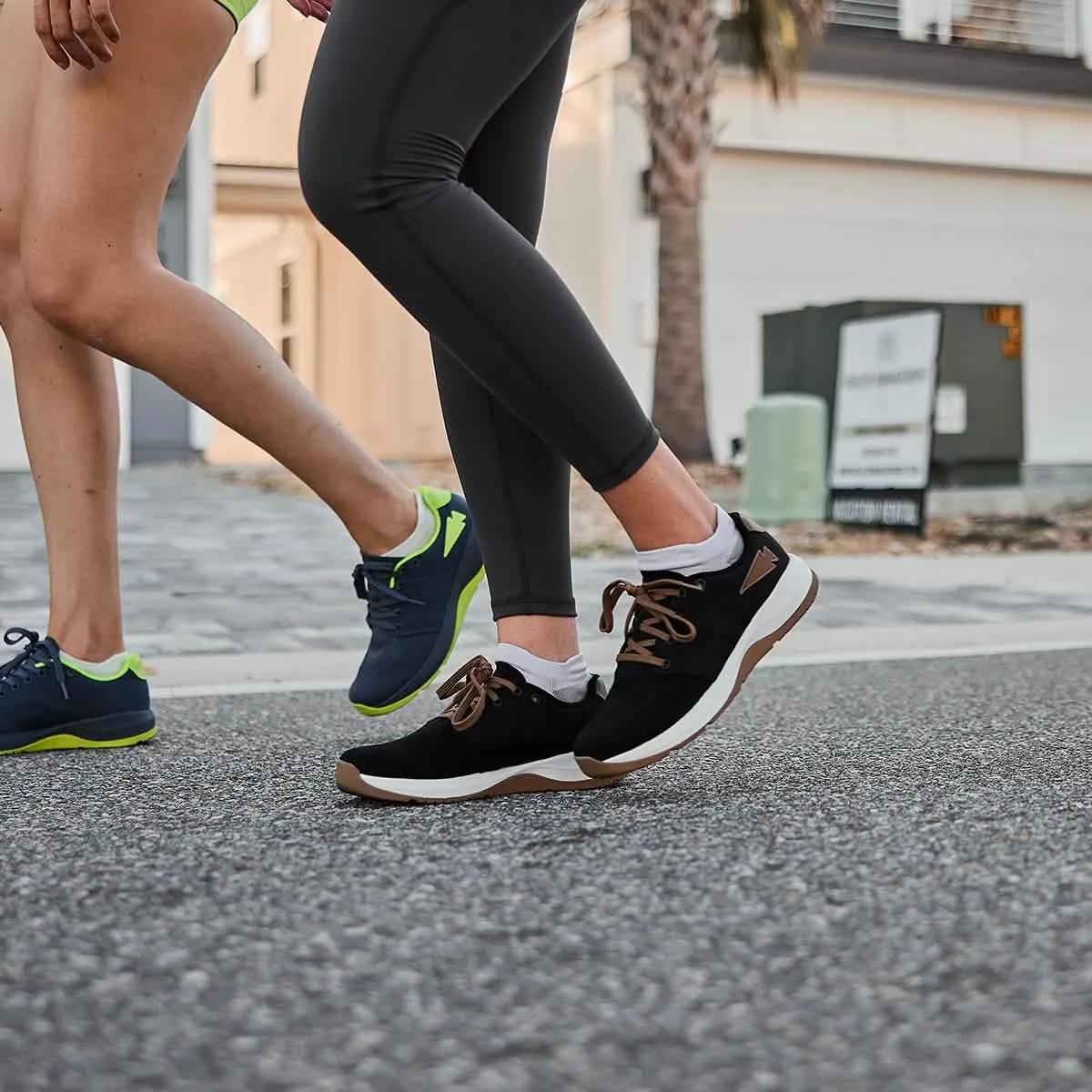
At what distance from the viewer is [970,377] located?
8.84 metres

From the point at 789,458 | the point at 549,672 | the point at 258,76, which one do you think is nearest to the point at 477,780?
the point at 549,672

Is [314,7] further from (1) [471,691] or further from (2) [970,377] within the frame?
(2) [970,377]

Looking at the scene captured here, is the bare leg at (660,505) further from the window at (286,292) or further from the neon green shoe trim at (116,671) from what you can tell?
the window at (286,292)

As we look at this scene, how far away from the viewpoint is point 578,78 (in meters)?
16.1

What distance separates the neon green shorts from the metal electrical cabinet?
21.5 ft

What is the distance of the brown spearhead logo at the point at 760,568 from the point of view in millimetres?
1758

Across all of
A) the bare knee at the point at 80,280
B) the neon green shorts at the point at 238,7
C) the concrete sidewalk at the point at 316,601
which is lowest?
the concrete sidewalk at the point at 316,601

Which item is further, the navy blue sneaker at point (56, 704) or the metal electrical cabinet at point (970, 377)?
the metal electrical cabinet at point (970, 377)

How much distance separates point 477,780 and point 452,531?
1.78 ft

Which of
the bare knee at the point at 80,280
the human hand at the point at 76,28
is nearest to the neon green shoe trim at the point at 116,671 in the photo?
the bare knee at the point at 80,280

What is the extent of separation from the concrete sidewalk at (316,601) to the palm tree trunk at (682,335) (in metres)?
4.64

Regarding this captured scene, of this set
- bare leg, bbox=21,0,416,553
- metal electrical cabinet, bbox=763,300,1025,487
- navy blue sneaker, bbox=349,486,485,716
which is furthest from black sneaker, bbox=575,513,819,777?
metal electrical cabinet, bbox=763,300,1025,487

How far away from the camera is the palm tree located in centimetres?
1247

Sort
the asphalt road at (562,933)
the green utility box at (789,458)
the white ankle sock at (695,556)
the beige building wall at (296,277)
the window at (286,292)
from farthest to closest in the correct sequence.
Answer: the window at (286,292), the beige building wall at (296,277), the green utility box at (789,458), the white ankle sock at (695,556), the asphalt road at (562,933)
